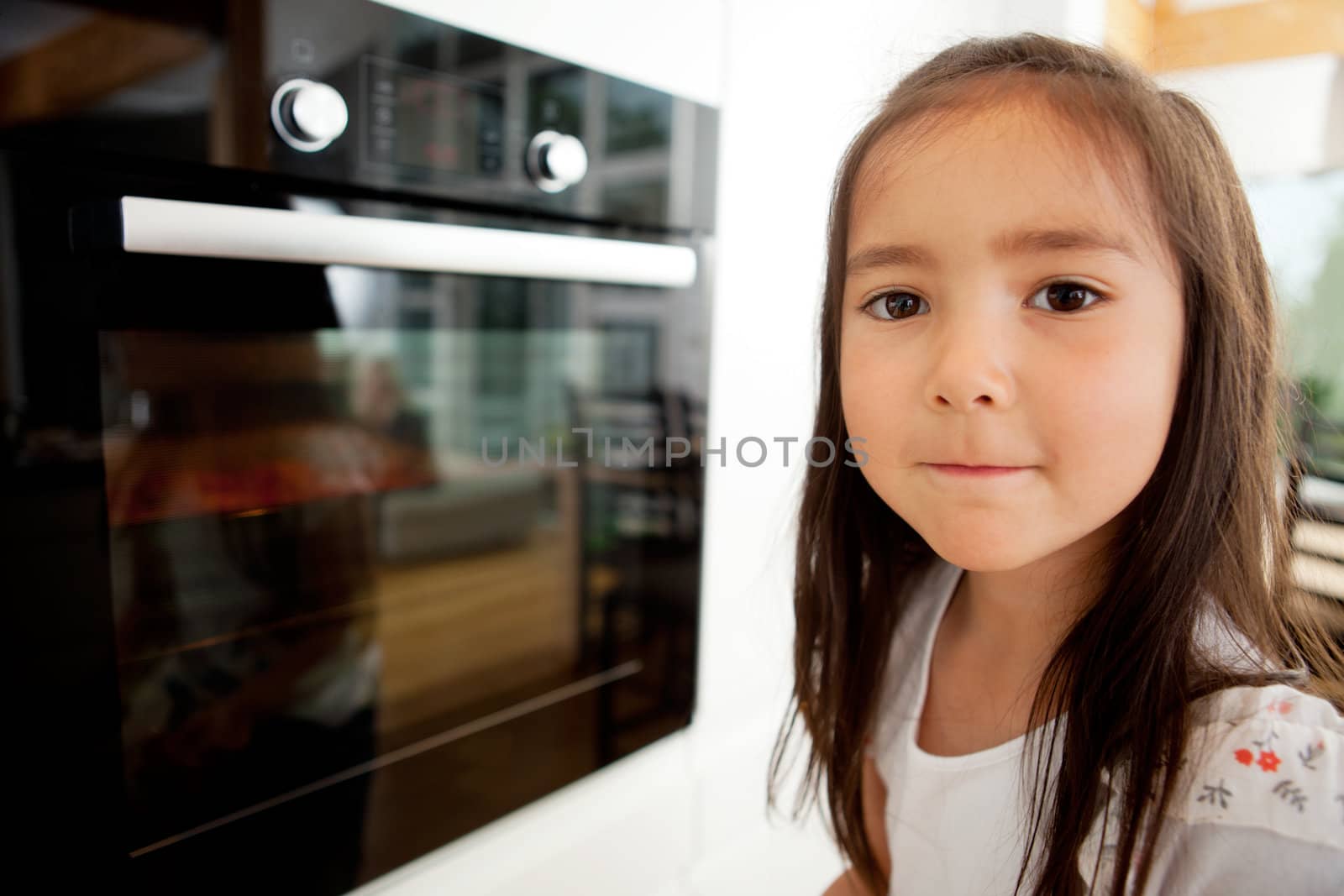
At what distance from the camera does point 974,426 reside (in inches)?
20.8

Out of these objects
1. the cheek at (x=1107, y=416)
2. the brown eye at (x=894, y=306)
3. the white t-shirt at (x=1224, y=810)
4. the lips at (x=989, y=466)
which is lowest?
the white t-shirt at (x=1224, y=810)

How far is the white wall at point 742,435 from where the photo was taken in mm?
927

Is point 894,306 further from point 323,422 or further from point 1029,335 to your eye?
point 323,422

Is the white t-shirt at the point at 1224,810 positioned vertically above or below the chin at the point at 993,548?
below

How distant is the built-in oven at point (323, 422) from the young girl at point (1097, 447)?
1.08 ft

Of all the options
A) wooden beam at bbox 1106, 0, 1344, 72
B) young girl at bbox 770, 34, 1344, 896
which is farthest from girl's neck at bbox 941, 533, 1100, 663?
wooden beam at bbox 1106, 0, 1344, 72

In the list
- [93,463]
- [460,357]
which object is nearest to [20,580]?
[93,463]

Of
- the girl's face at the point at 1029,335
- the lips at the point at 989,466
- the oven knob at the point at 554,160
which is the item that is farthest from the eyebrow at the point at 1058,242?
the oven knob at the point at 554,160

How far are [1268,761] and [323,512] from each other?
2.35ft

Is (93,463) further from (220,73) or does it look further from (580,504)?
(580,504)

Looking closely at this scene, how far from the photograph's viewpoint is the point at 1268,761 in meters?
0.50

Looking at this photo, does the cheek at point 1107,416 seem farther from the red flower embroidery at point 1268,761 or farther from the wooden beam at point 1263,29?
the wooden beam at point 1263,29

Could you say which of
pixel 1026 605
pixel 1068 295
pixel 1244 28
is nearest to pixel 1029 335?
pixel 1068 295

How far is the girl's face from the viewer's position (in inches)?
20.4
